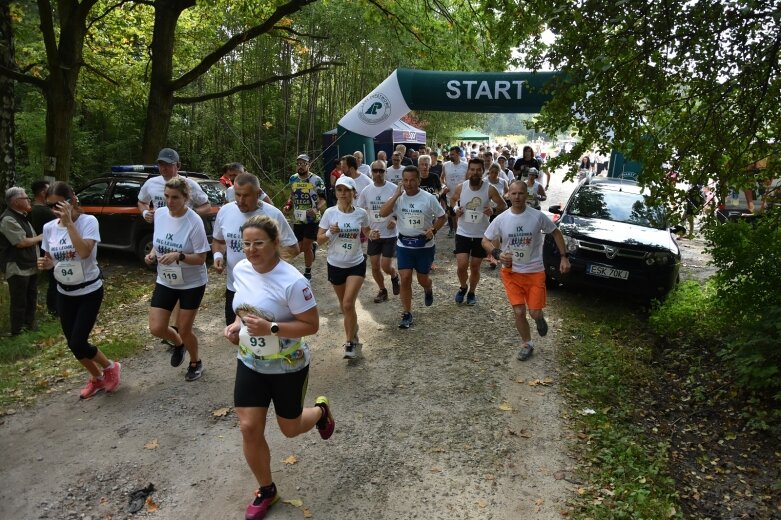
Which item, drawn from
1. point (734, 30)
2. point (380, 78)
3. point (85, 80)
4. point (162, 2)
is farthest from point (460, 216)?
point (380, 78)

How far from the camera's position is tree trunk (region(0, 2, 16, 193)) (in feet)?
30.1

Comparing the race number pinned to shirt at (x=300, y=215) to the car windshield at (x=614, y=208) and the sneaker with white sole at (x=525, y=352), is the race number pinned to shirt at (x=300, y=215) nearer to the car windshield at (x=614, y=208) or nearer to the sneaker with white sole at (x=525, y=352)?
the sneaker with white sole at (x=525, y=352)

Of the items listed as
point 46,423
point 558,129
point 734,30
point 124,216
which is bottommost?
point 46,423

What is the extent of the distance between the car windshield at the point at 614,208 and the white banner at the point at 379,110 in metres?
3.77

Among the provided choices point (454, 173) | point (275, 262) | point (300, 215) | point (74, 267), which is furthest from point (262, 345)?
point (454, 173)

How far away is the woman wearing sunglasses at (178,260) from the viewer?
5.03 meters

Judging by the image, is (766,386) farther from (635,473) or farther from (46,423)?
(46,423)

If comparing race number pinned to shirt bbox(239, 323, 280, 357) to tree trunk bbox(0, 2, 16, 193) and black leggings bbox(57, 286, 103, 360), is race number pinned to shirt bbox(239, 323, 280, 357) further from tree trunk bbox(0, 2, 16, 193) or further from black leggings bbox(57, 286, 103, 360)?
tree trunk bbox(0, 2, 16, 193)

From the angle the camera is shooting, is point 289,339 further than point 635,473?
No

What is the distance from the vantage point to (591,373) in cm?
584

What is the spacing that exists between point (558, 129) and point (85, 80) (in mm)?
13491

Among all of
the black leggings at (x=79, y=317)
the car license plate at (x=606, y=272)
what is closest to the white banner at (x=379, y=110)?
the car license plate at (x=606, y=272)

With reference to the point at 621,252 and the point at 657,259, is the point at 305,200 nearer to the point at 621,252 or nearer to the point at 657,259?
the point at 621,252

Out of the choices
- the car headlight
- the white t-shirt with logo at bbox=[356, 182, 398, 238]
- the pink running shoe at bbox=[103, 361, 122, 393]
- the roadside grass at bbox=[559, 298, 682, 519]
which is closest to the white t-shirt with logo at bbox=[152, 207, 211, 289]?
the pink running shoe at bbox=[103, 361, 122, 393]
